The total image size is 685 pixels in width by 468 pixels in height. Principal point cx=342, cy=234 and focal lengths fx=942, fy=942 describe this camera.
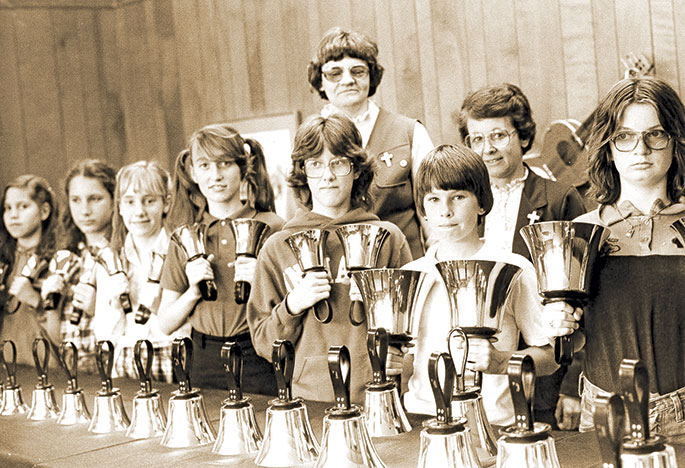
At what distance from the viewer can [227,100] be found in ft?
19.4

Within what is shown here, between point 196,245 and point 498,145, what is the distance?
96cm

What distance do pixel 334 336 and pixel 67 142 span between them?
4336 mm

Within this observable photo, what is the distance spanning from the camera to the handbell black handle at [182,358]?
6.68ft

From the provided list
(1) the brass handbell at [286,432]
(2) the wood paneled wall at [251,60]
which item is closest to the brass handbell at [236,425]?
(1) the brass handbell at [286,432]

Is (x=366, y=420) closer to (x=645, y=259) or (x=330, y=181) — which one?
(x=645, y=259)

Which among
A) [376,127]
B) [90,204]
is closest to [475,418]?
[376,127]

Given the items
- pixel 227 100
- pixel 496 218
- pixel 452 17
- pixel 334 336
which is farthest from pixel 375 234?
pixel 227 100

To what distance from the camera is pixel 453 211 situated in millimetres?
2291

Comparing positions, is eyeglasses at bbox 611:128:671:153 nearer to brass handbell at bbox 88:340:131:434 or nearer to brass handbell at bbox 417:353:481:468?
brass handbell at bbox 417:353:481:468

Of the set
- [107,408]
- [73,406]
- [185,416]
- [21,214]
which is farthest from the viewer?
[21,214]

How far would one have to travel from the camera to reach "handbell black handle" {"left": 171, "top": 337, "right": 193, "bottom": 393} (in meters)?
2.04

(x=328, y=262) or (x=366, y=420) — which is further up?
(x=328, y=262)

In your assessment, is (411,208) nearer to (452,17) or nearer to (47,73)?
(452,17)

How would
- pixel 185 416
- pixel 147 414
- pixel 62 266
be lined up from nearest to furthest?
pixel 185 416
pixel 147 414
pixel 62 266
